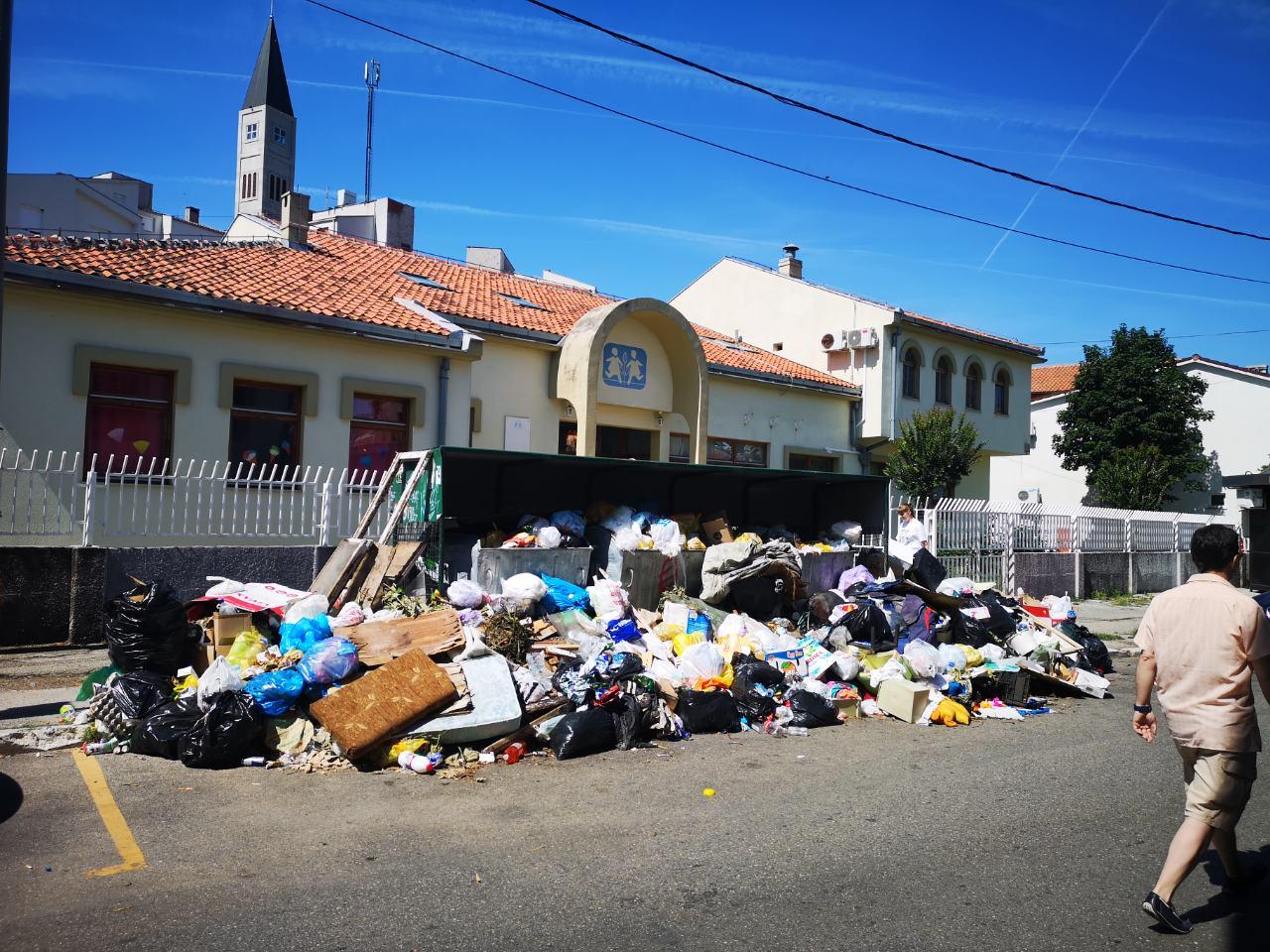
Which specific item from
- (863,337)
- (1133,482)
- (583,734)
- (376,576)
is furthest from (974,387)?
(583,734)

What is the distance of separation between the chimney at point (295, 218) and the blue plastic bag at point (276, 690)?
14099 mm

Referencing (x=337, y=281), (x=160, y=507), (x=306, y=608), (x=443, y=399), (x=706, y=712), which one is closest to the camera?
(x=706, y=712)

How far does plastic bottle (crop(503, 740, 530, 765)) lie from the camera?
6.66m

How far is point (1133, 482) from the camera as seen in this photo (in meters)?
29.1

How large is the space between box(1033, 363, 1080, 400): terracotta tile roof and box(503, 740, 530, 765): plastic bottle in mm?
39475

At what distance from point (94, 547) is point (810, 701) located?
291 inches

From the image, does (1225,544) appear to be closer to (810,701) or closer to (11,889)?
(810,701)

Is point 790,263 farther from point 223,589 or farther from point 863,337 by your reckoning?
point 223,589

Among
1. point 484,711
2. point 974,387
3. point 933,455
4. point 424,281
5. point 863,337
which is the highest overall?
point 863,337

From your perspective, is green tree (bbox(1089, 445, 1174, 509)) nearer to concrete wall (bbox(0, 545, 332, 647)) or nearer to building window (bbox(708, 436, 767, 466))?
building window (bbox(708, 436, 767, 466))

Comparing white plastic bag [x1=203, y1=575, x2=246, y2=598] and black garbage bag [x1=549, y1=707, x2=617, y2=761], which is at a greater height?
white plastic bag [x1=203, y1=575, x2=246, y2=598]

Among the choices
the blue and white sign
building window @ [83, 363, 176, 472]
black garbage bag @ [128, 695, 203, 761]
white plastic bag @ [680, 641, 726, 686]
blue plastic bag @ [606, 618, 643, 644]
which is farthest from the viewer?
the blue and white sign

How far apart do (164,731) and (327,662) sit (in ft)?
3.82

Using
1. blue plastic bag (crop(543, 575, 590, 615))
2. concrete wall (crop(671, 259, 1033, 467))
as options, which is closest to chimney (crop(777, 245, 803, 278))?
concrete wall (crop(671, 259, 1033, 467))
